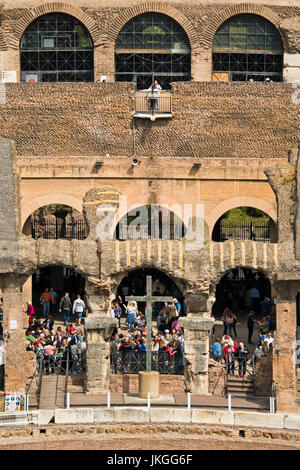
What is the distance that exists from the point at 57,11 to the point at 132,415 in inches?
1070

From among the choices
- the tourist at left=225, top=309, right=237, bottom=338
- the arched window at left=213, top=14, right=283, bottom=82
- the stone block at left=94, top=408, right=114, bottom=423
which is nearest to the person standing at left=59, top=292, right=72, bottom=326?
the tourist at left=225, top=309, right=237, bottom=338

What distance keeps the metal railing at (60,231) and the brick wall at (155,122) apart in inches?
234

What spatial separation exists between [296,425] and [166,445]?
393 cm

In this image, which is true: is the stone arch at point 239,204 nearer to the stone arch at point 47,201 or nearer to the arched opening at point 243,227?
the arched opening at point 243,227

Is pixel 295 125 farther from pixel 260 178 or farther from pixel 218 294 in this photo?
pixel 218 294

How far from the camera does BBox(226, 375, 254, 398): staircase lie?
45.6 m

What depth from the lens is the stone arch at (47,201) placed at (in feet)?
193

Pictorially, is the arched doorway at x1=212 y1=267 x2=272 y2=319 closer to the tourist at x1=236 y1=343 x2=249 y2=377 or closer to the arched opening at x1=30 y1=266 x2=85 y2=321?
the arched opening at x1=30 y1=266 x2=85 y2=321

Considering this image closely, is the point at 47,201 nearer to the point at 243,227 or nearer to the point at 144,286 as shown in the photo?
the point at 144,286

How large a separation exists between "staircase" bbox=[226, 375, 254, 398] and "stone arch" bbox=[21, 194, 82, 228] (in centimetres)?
1475

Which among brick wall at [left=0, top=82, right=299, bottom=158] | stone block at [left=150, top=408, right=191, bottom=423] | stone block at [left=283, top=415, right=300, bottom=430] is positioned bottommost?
stone block at [left=283, top=415, right=300, bottom=430]

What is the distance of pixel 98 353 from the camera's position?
151ft

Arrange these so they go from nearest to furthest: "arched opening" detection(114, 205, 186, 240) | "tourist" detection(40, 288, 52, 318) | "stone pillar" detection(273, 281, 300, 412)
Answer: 1. "stone pillar" detection(273, 281, 300, 412)
2. "tourist" detection(40, 288, 52, 318)
3. "arched opening" detection(114, 205, 186, 240)

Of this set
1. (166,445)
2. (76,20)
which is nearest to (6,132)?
(76,20)
